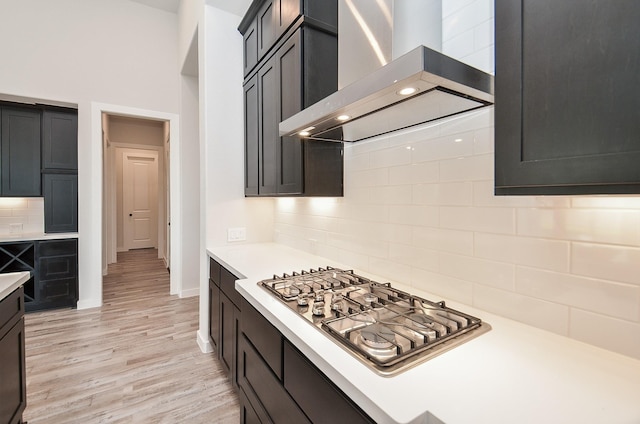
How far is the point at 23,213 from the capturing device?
3.57 metres

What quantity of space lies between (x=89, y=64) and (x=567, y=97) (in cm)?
473

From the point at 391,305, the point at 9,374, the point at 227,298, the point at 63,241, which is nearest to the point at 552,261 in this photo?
the point at 391,305

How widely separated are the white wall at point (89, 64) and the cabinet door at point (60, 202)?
0.09m

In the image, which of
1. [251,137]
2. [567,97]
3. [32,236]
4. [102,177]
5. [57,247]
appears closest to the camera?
[567,97]

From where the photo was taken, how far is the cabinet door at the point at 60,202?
341cm

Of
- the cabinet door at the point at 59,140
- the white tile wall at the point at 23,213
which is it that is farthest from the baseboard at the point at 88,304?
the cabinet door at the point at 59,140

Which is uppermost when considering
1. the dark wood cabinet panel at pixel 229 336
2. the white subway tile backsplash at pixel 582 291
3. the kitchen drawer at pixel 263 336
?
the white subway tile backsplash at pixel 582 291

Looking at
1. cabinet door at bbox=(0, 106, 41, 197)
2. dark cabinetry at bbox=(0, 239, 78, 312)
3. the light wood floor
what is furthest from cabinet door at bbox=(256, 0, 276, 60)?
dark cabinetry at bbox=(0, 239, 78, 312)

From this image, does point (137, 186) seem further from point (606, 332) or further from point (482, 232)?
point (606, 332)

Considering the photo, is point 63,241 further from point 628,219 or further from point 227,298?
point 628,219

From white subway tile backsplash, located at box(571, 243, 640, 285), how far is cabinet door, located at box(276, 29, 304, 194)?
127 cm

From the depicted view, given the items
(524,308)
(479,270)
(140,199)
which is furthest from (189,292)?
(140,199)

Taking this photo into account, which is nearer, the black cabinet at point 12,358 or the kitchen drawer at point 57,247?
the black cabinet at point 12,358

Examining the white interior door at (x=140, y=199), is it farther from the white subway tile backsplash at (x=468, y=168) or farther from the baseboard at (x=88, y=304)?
the white subway tile backsplash at (x=468, y=168)
